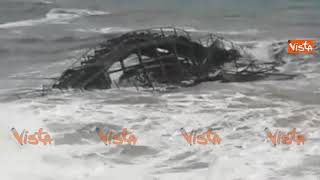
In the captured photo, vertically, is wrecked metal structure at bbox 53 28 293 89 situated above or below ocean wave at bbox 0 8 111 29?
above

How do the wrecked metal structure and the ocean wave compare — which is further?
the ocean wave

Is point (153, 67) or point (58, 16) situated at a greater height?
point (153, 67)

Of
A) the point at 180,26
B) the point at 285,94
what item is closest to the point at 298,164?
the point at 285,94

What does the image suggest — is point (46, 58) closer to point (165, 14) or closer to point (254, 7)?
point (165, 14)

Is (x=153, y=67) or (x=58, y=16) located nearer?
(x=153, y=67)
